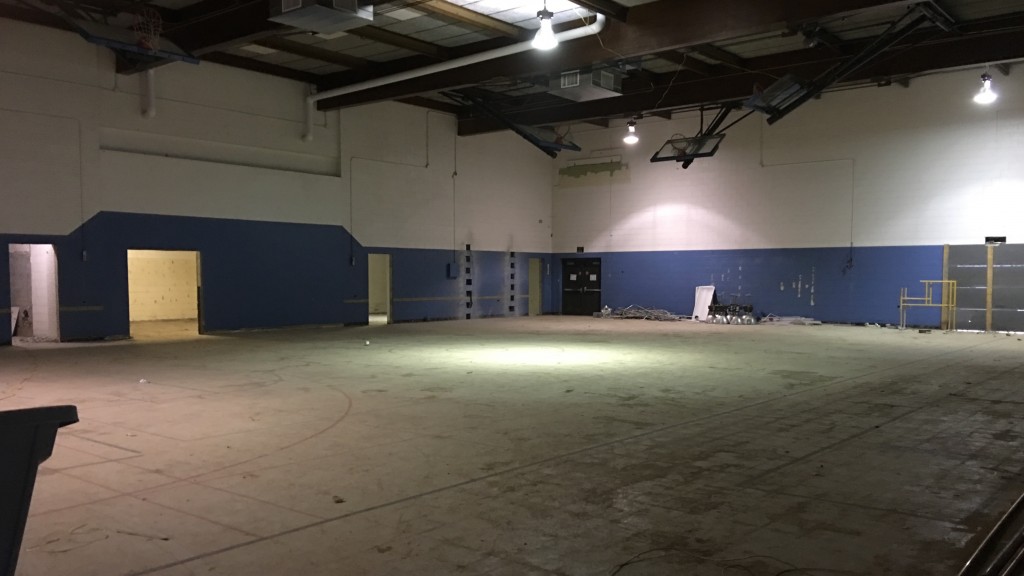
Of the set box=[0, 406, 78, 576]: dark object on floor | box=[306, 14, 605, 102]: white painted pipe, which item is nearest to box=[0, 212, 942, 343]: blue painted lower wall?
box=[306, 14, 605, 102]: white painted pipe

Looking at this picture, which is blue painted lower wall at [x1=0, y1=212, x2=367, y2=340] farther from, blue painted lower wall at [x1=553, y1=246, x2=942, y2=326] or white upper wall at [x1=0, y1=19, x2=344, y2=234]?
blue painted lower wall at [x1=553, y1=246, x2=942, y2=326]

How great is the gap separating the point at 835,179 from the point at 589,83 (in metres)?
7.83

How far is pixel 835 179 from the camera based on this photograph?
16.7m

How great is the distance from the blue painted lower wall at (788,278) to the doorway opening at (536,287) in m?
1.73

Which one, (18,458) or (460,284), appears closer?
(18,458)

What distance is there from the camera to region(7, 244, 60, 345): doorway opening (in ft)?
39.8

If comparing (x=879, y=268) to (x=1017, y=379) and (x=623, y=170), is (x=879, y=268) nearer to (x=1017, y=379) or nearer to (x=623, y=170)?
(x=623, y=170)

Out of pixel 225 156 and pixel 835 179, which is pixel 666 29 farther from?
pixel 225 156

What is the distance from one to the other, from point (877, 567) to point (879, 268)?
15.0 meters

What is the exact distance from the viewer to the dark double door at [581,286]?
21.1m

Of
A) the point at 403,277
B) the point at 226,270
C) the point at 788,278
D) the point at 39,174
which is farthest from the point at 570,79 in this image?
the point at 39,174

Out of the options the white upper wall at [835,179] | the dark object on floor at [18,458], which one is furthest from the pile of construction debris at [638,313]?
the dark object on floor at [18,458]

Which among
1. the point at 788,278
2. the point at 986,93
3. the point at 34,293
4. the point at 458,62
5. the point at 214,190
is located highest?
the point at 458,62

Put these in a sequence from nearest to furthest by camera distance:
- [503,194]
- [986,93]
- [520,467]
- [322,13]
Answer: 1. [520,467]
2. [322,13]
3. [986,93]
4. [503,194]
